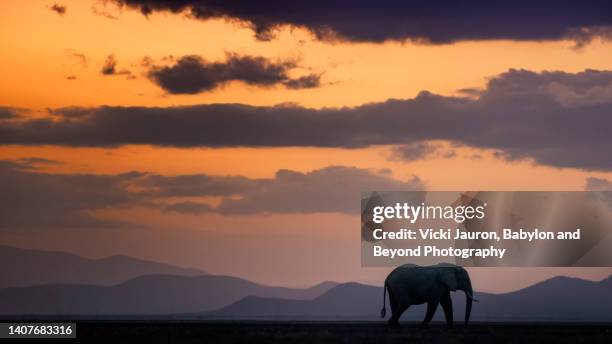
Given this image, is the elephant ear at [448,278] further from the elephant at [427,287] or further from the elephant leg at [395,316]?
the elephant leg at [395,316]

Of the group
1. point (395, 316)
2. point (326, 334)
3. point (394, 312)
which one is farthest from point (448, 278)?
point (326, 334)

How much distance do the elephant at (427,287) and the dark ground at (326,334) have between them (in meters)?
2.07

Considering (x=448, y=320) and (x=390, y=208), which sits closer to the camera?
(x=448, y=320)

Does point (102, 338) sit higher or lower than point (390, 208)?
lower

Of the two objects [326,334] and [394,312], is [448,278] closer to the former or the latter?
[394,312]

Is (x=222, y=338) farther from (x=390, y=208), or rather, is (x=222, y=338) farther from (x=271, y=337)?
(x=390, y=208)

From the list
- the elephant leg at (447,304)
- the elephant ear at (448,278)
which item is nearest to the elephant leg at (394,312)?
the elephant leg at (447,304)

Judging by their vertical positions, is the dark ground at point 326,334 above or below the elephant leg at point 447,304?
below

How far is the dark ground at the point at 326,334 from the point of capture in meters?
43.4

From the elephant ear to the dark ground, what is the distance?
2474 millimetres

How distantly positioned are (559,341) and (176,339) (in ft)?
47.9

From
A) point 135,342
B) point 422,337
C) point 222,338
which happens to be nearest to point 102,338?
point 135,342

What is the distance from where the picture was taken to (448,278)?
54.0m

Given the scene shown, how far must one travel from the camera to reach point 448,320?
172ft
